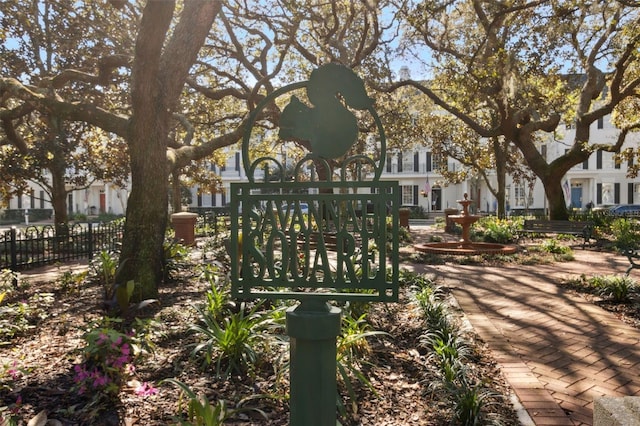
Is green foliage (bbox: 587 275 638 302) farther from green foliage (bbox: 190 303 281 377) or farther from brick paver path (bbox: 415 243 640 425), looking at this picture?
green foliage (bbox: 190 303 281 377)

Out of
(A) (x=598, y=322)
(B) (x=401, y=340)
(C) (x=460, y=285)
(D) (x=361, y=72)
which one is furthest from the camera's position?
(D) (x=361, y=72)

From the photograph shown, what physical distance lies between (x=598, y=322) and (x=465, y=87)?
28.2ft

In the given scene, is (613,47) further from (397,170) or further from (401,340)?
(397,170)

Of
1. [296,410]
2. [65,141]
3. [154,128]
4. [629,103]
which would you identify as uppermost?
[629,103]

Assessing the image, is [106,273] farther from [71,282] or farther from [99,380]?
[99,380]

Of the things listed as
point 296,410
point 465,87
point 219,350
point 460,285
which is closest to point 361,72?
point 465,87

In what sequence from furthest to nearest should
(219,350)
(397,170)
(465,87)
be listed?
1. (397,170)
2. (465,87)
3. (219,350)

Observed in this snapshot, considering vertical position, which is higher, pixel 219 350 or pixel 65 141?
pixel 65 141

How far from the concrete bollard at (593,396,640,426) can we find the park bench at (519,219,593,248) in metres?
13.6

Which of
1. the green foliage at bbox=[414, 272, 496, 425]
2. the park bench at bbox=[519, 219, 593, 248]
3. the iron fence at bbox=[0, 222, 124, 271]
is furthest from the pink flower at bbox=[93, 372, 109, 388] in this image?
the park bench at bbox=[519, 219, 593, 248]

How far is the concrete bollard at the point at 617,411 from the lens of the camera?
171 cm

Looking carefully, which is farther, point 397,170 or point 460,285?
point 397,170

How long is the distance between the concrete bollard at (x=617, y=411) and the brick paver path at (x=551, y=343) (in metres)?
1.27

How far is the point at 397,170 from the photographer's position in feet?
172
